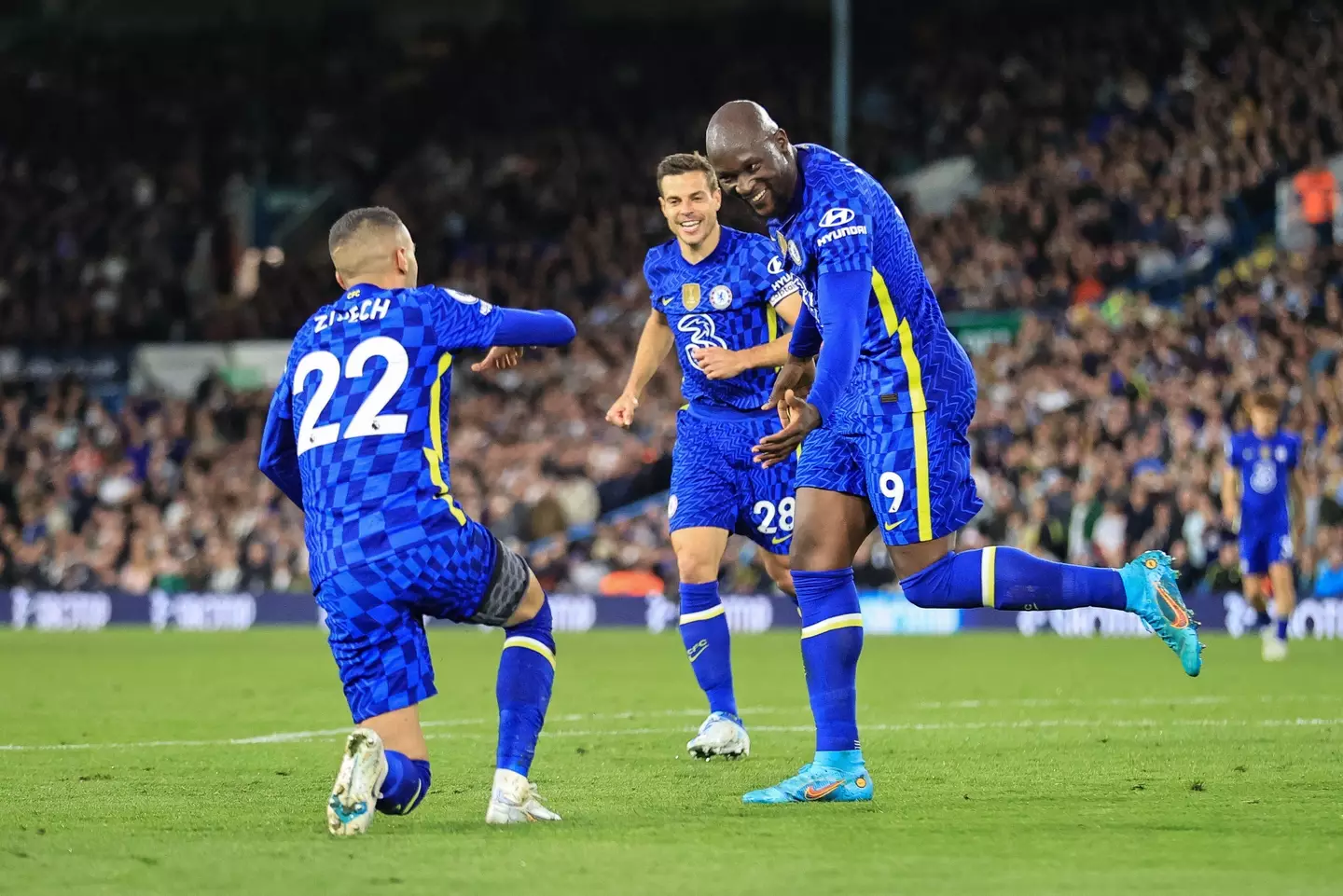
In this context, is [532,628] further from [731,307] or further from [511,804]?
[731,307]

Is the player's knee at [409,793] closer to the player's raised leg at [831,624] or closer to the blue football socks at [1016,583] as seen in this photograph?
the player's raised leg at [831,624]

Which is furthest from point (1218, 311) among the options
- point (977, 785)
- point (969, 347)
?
point (977, 785)

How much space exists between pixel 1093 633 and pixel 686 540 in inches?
432

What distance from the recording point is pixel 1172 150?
24.5 metres

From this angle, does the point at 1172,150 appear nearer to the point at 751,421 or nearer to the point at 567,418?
the point at 567,418

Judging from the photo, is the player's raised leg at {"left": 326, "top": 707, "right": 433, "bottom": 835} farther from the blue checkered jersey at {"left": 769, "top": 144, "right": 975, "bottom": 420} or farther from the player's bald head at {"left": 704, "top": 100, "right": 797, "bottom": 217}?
the player's bald head at {"left": 704, "top": 100, "right": 797, "bottom": 217}

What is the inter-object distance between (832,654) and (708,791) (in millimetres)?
714

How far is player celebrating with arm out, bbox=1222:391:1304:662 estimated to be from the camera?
15.5m

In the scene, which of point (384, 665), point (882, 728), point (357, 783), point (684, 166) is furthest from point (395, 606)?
point (882, 728)

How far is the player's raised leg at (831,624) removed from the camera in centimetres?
658

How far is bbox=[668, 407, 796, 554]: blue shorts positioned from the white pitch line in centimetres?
113

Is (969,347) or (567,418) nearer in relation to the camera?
(969,347)

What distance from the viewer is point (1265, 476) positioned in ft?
51.2

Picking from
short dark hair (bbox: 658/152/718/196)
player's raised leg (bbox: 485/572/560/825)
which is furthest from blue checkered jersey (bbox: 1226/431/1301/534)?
player's raised leg (bbox: 485/572/560/825)
